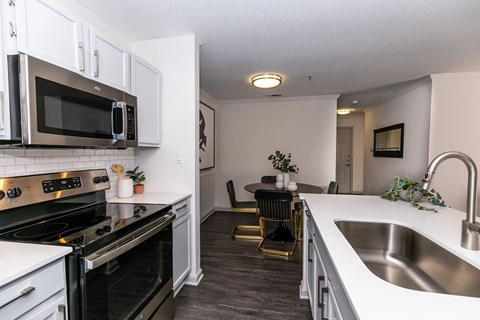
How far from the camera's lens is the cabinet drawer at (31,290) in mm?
808

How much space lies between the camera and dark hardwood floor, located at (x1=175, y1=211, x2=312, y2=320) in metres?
1.95

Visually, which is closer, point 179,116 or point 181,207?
point 181,207

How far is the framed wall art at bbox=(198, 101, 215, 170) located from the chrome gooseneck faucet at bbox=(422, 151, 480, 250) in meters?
3.51

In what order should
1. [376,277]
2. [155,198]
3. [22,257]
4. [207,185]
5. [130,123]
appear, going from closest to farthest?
[376,277], [22,257], [130,123], [155,198], [207,185]

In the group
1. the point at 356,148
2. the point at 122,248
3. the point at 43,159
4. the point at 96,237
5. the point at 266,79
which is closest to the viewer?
the point at 96,237

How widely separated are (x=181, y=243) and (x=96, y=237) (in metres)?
1.08

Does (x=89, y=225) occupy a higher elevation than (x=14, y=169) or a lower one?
lower

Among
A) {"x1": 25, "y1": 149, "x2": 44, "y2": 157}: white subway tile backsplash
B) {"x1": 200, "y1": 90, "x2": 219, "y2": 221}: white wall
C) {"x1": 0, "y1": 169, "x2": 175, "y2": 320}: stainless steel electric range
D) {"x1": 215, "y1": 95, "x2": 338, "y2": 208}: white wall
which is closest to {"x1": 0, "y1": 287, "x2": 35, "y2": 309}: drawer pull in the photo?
{"x1": 0, "y1": 169, "x2": 175, "y2": 320}: stainless steel electric range

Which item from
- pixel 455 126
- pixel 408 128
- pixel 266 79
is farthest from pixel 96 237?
pixel 408 128

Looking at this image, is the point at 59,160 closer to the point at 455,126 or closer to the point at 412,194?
the point at 412,194

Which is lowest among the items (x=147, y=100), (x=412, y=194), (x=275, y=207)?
(x=275, y=207)

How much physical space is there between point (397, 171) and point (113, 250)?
493 cm

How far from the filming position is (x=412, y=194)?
1.78 metres

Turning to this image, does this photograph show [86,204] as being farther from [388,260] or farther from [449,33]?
[449,33]
